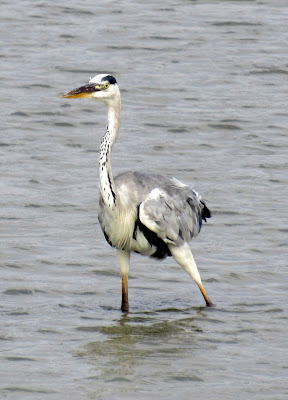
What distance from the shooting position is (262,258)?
9.84m

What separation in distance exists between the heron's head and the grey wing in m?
0.86

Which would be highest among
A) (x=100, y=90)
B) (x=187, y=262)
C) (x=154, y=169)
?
(x=100, y=90)

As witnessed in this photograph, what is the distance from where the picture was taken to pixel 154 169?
12.4 metres

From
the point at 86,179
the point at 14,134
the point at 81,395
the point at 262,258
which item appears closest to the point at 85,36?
the point at 14,134

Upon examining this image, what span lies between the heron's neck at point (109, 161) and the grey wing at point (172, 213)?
265 millimetres

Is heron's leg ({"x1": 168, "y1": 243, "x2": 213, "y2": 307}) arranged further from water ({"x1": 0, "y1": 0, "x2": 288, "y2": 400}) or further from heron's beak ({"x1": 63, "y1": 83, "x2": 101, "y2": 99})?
heron's beak ({"x1": 63, "y1": 83, "x2": 101, "y2": 99})

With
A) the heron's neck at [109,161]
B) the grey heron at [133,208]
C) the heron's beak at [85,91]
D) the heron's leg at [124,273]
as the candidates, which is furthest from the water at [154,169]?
the heron's beak at [85,91]

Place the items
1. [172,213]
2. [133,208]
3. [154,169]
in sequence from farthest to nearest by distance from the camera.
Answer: [154,169], [172,213], [133,208]

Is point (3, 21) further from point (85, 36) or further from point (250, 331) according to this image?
point (250, 331)

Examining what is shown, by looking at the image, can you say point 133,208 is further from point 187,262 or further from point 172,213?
point 187,262

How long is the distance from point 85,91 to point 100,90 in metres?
0.13

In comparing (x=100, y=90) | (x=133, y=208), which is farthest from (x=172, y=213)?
(x=100, y=90)

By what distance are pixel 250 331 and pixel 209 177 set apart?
13.8 feet

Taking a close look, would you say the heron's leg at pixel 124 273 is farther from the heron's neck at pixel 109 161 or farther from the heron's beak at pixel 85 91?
the heron's beak at pixel 85 91
